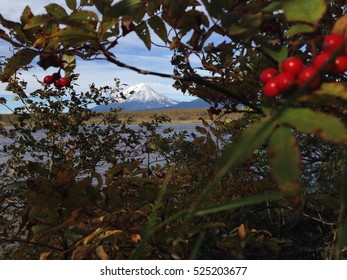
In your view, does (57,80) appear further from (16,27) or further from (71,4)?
(71,4)

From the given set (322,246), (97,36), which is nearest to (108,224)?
(97,36)

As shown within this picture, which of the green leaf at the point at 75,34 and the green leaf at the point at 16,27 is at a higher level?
the green leaf at the point at 16,27

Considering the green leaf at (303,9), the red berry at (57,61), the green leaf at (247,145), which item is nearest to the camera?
the green leaf at (247,145)

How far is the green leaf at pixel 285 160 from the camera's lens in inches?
31.4

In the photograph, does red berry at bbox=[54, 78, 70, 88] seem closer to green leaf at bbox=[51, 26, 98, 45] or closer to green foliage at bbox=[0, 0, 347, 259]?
green foliage at bbox=[0, 0, 347, 259]

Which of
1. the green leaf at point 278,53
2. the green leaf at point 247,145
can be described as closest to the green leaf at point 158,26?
the green leaf at point 278,53

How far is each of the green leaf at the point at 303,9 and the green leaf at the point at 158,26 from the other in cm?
75

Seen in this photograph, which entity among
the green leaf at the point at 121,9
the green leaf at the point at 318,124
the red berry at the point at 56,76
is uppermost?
the green leaf at the point at 121,9

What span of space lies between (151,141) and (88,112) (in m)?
0.91

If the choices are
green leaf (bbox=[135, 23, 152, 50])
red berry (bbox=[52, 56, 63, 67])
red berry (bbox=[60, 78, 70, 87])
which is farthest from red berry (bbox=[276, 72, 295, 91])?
red berry (bbox=[60, 78, 70, 87])

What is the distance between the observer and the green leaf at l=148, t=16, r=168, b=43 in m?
1.69

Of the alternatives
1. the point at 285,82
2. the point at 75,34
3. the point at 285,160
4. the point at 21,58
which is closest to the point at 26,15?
the point at 21,58

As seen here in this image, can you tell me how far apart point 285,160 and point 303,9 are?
428 mm

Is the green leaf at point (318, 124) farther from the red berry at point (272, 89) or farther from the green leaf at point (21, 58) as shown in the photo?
the green leaf at point (21, 58)
